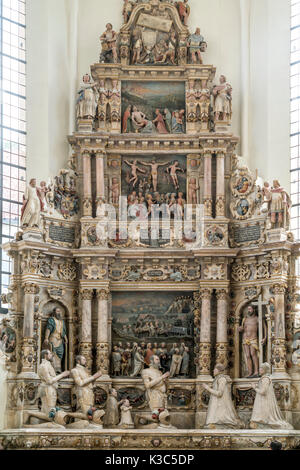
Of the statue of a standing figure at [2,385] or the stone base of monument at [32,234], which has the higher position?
the stone base of monument at [32,234]

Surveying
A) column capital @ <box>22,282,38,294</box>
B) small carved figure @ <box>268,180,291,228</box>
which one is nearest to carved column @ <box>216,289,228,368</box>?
small carved figure @ <box>268,180,291,228</box>

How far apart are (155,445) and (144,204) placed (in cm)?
682

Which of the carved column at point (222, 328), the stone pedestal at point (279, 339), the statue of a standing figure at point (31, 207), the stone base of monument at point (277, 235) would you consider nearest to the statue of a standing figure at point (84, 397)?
the carved column at point (222, 328)

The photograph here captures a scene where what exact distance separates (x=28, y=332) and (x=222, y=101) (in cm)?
788

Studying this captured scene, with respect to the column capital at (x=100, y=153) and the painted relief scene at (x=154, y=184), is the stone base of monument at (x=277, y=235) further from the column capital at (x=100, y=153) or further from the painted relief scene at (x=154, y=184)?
the column capital at (x=100, y=153)

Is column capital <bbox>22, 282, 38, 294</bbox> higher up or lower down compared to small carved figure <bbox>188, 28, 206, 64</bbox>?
lower down

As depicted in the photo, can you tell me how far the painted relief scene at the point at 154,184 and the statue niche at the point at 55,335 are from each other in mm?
3243

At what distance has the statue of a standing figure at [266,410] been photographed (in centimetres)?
2861

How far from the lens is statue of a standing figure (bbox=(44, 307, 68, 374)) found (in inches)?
1195

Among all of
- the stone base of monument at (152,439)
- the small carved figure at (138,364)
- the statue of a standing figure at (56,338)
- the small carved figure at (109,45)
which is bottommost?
the stone base of monument at (152,439)

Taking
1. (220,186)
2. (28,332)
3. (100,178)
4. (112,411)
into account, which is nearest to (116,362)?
(112,411)

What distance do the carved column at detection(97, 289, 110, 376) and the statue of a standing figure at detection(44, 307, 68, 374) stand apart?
913 mm

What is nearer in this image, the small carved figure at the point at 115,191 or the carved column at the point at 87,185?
the carved column at the point at 87,185

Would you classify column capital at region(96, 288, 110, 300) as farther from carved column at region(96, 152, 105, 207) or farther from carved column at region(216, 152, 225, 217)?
carved column at region(216, 152, 225, 217)
